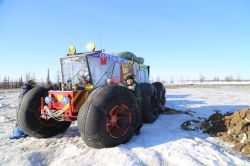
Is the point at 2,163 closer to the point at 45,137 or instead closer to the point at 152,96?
the point at 45,137

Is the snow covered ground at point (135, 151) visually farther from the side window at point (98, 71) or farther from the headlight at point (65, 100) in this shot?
the side window at point (98, 71)

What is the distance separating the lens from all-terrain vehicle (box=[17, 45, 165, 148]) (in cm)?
499

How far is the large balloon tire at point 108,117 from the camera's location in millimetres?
4914

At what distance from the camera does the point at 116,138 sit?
17.2 feet

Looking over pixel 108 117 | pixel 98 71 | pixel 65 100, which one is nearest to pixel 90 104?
pixel 108 117

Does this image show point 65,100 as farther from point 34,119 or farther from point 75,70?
point 75,70

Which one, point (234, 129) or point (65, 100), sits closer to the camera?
point (65, 100)

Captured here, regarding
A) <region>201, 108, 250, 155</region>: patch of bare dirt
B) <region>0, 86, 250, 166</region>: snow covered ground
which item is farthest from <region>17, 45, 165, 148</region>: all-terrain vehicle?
<region>201, 108, 250, 155</region>: patch of bare dirt

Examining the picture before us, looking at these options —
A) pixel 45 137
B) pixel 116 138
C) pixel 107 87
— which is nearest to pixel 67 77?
pixel 45 137

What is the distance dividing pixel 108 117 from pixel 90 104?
0.48 m

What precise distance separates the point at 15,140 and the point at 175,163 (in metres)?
4.23

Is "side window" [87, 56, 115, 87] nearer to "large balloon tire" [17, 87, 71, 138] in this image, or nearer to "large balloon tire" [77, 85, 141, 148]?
"large balloon tire" [17, 87, 71, 138]

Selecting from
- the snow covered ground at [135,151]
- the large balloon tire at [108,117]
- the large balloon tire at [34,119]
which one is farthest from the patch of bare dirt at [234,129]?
the large balloon tire at [34,119]

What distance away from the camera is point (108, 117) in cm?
521
